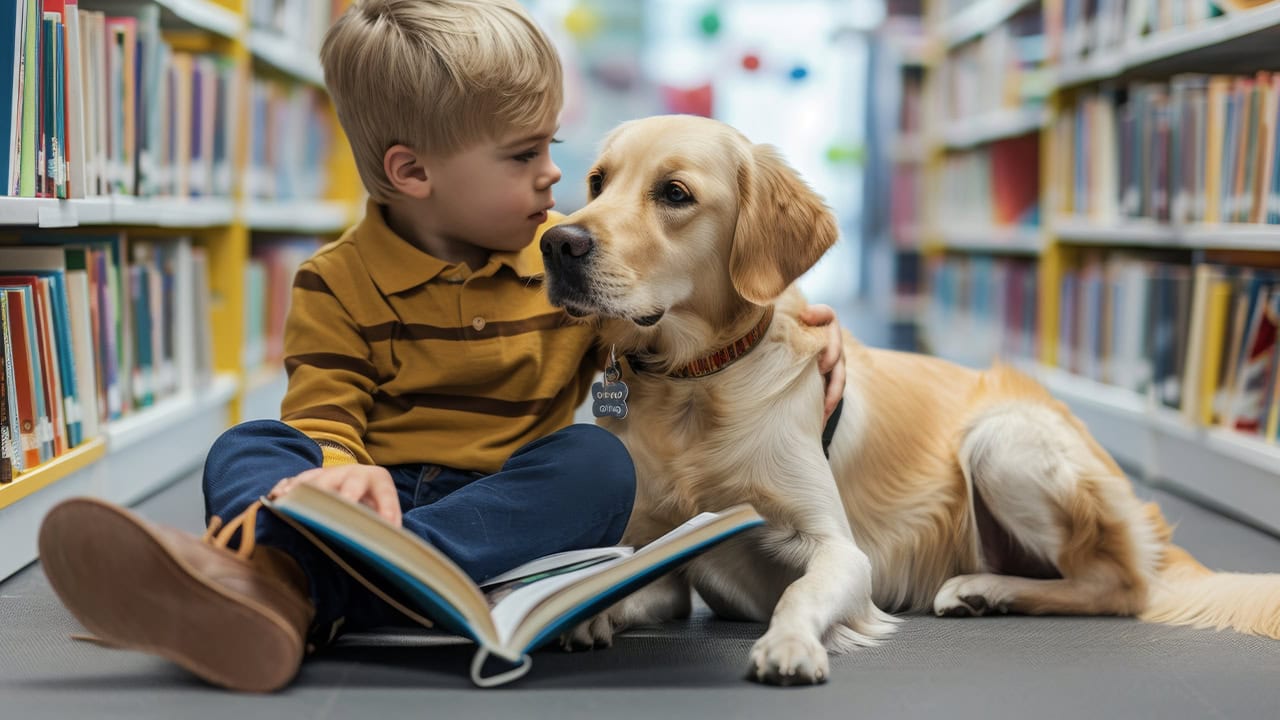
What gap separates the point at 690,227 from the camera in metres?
1.58

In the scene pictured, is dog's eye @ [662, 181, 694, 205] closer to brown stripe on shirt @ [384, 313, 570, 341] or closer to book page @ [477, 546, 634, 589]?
brown stripe on shirt @ [384, 313, 570, 341]

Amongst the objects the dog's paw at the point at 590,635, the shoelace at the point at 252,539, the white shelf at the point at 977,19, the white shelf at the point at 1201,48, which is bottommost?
the dog's paw at the point at 590,635

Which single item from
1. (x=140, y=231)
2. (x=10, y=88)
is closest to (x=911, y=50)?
(x=140, y=231)

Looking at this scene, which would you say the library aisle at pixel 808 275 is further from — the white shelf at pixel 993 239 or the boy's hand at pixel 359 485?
the boy's hand at pixel 359 485

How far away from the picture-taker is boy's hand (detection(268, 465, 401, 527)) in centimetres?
126

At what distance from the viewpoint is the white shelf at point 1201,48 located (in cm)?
234

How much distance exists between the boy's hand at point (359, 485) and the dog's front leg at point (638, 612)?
11.4 inches

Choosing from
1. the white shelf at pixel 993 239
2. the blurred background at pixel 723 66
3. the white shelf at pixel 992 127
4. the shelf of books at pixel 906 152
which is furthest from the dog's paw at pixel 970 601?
the blurred background at pixel 723 66

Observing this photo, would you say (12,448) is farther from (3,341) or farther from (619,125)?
(619,125)

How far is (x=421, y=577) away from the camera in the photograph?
1.14 metres

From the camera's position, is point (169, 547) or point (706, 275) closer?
point (169, 547)

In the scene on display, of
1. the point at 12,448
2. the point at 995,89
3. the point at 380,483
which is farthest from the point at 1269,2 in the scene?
the point at 995,89

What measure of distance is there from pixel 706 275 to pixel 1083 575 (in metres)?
0.71

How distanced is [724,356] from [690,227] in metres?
0.18
